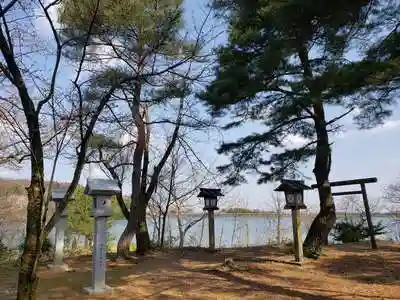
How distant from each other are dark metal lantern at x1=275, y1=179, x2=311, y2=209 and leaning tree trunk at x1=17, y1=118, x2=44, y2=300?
12.7 feet

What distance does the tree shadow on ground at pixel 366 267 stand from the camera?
185 inches

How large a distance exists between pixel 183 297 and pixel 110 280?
137 centimetres

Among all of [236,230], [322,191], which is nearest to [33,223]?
[322,191]

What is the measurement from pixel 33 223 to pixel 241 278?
273 cm

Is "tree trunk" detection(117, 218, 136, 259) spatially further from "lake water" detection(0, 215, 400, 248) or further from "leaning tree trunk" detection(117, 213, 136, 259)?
"lake water" detection(0, 215, 400, 248)

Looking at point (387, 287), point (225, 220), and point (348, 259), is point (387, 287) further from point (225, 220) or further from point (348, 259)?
point (225, 220)

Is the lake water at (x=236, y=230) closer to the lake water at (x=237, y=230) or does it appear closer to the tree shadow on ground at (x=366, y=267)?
the lake water at (x=237, y=230)

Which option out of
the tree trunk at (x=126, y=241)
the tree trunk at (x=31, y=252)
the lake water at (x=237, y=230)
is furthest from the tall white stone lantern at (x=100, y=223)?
the lake water at (x=237, y=230)

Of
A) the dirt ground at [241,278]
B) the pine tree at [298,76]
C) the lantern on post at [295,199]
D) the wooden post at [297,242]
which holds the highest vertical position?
the pine tree at [298,76]

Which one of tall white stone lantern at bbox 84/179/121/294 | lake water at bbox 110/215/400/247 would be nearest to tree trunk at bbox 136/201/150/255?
tall white stone lantern at bbox 84/179/121/294

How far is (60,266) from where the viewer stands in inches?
240

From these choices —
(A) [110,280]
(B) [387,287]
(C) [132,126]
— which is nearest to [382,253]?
(B) [387,287]

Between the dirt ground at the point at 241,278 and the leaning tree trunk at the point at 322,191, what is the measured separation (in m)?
0.33

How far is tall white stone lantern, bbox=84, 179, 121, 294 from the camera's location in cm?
452
